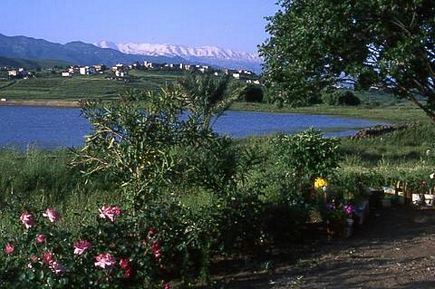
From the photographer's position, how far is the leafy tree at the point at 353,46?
31.0ft

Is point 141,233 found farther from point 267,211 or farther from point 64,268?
point 267,211

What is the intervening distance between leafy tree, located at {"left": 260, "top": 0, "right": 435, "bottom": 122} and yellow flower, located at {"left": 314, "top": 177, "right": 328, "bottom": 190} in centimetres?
163

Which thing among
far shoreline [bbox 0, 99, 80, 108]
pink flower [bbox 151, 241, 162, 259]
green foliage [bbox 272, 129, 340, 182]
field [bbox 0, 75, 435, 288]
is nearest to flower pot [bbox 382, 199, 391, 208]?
field [bbox 0, 75, 435, 288]

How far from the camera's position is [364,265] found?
6.77 meters

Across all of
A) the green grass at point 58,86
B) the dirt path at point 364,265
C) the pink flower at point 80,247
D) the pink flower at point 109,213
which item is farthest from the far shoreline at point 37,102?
the pink flower at point 80,247

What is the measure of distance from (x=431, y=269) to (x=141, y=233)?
288 cm

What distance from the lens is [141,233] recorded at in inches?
229

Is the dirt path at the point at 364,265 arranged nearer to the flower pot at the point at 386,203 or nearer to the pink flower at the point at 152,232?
the pink flower at the point at 152,232

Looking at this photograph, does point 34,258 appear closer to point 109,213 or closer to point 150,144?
point 109,213

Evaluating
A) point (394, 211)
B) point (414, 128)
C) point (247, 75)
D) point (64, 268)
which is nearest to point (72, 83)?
point (247, 75)

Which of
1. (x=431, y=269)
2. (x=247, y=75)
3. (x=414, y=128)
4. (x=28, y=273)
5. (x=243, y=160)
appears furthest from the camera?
(x=247, y=75)

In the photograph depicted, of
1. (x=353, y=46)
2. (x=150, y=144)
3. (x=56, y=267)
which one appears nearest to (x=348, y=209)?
(x=353, y=46)

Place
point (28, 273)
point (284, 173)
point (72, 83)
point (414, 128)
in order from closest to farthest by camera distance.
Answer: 1. point (28, 273)
2. point (284, 173)
3. point (414, 128)
4. point (72, 83)

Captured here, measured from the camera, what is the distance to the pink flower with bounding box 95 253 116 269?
5.11 metres
